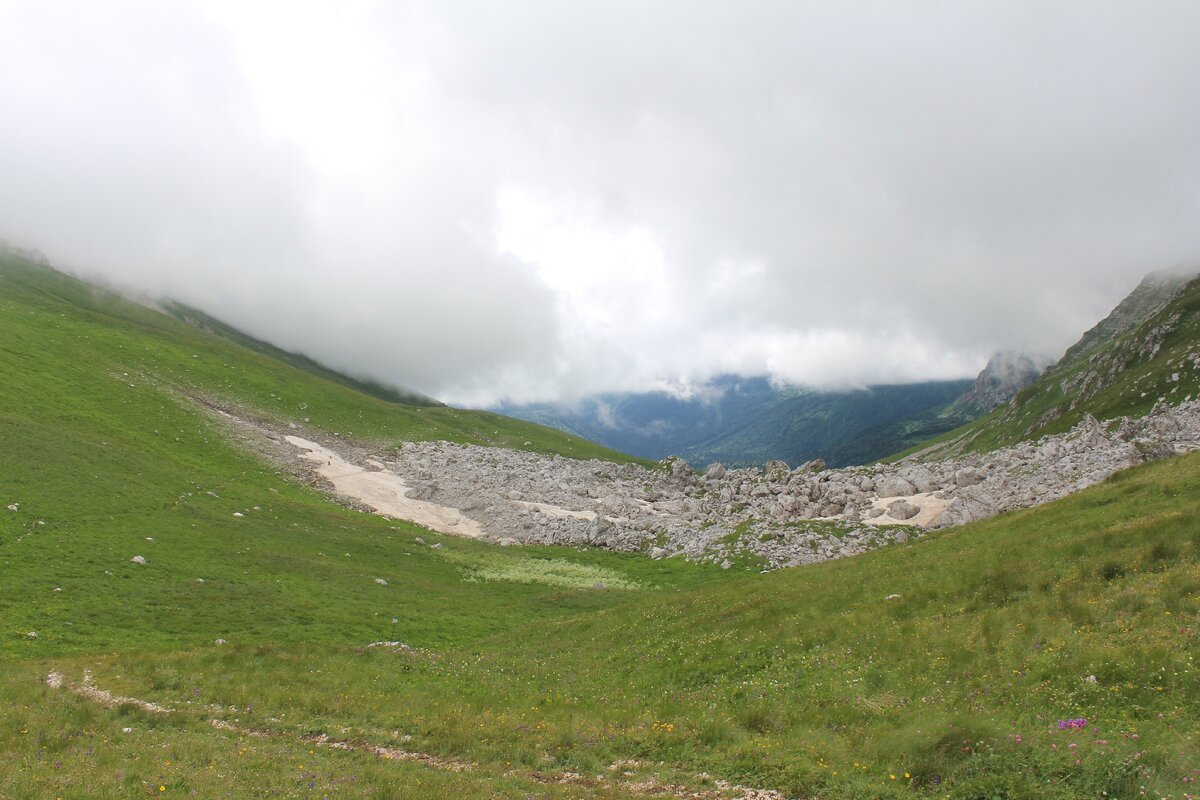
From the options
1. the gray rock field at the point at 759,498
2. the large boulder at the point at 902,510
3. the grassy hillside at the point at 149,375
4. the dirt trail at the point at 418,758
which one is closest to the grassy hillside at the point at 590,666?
the dirt trail at the point at 418,758

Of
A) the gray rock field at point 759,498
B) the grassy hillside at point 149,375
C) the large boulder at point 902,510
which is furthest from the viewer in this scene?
the grassy hillside at point 149,375

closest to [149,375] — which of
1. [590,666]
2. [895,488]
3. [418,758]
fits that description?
[590,666]

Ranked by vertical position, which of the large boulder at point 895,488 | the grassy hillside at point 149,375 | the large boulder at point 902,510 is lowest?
the grassy hillside at point 149,375

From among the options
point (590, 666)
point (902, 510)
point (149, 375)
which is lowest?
point (149, 375)

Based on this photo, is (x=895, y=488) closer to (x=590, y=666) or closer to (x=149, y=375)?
(x=590, y=666)

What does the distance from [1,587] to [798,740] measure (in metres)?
46.0

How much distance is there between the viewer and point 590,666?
1260 inches

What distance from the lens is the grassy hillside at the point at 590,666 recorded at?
631 inches

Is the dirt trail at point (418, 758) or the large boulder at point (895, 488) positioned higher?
the large boulder at point (895, 488)

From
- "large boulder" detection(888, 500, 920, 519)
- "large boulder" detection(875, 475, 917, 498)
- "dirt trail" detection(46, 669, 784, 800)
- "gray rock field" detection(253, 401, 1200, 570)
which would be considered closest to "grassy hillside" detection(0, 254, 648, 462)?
"gray rock field" detection(253, 401, 1200, 570)

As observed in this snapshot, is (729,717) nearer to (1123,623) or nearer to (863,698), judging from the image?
(863,698)

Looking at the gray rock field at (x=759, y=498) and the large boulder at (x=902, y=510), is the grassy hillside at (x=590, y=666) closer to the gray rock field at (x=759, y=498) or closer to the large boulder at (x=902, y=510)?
the gray rock field at (x=759, y=498)

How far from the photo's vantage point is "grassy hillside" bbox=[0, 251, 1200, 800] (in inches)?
631

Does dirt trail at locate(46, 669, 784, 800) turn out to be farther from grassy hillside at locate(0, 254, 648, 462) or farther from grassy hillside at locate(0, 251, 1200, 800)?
grassy hillside at locate(0, 254, 648, 462)
